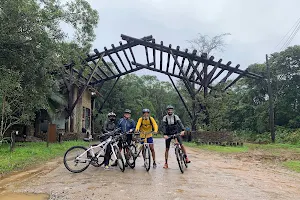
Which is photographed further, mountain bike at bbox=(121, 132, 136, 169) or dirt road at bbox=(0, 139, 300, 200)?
mountain bike at bbox=(121, 132, 136, 169)

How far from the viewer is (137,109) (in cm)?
4144

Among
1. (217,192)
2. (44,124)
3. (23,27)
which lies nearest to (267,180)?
(217,192)

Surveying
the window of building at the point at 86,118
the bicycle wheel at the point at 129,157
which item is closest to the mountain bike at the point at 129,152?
the bicycle wheel at the point at 129,157

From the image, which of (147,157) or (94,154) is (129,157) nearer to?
(147,157)

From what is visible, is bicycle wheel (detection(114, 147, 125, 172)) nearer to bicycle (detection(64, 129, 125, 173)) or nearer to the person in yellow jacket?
bicycle (detection(64, 129, 125, 173))

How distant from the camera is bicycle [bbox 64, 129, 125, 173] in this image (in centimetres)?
735

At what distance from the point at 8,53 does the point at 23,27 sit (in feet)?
4.31

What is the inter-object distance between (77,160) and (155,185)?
8.12 feet

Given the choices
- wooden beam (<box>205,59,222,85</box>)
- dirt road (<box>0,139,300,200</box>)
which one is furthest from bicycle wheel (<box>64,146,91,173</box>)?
wooden beam (<box>205,59,222,85</box>)

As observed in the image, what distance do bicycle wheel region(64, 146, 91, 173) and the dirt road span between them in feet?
0.56

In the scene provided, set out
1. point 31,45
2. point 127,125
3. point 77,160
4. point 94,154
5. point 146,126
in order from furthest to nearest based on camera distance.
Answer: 1. point 31,45
2. point 127,125
3. point 146,126
4. point 94,154
5. point 77,160

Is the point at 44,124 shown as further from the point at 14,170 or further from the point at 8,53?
the point at 14,170

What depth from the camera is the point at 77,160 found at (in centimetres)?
730

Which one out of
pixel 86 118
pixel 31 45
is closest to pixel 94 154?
pixel 31 45
